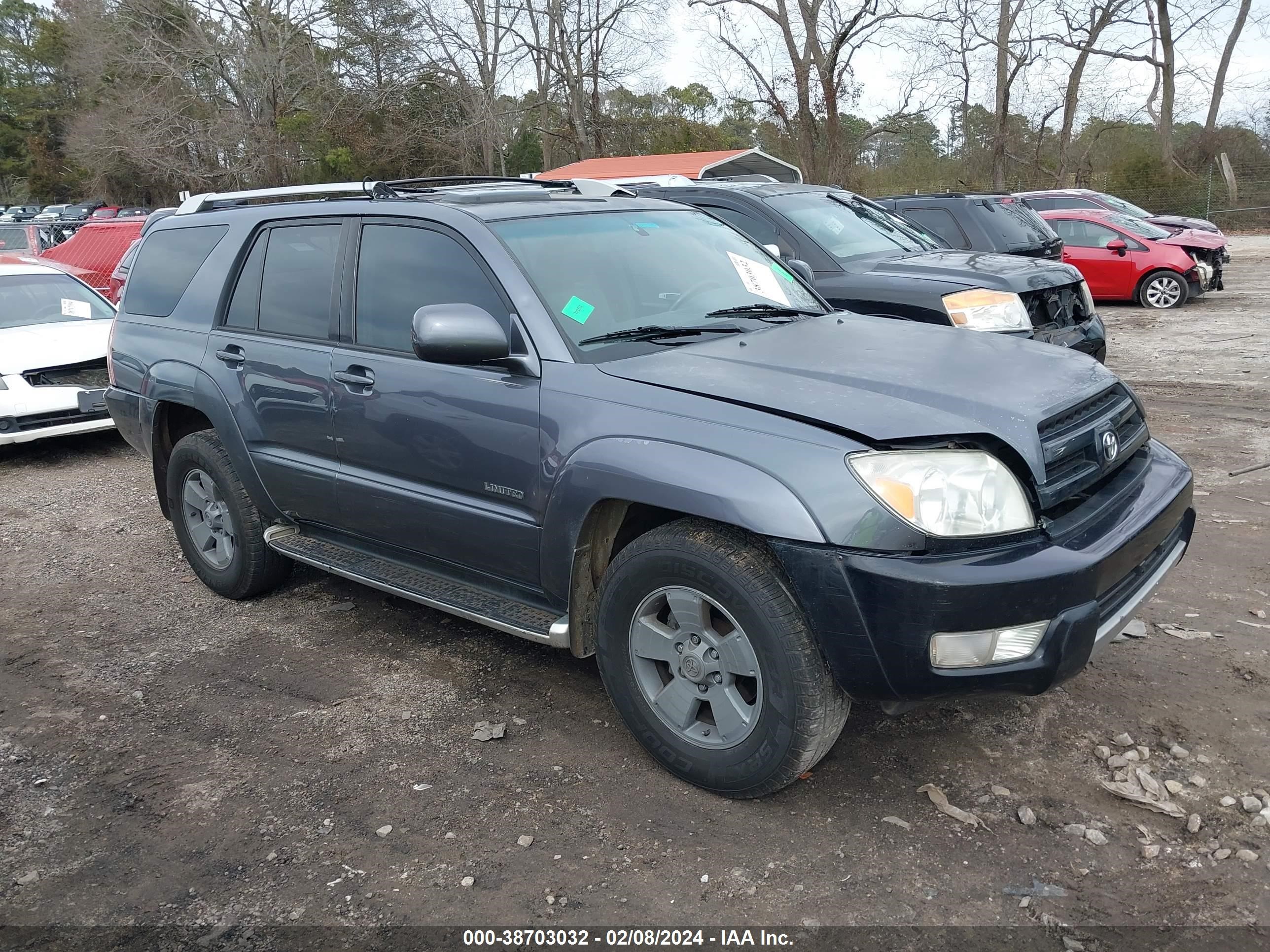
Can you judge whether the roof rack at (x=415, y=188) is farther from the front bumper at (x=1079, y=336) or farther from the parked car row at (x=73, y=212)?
the parked car row at (x=73, y=212)

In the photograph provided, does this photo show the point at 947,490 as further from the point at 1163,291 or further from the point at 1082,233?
the point at 1082,233

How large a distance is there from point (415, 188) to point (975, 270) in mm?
4255

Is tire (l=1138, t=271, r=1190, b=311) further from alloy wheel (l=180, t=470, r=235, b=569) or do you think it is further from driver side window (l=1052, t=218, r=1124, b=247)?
alloy wheel (l=180, t=470, r=235, b=569)

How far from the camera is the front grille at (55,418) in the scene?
8.27 m

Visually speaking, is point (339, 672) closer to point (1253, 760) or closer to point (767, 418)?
point (767, 418)

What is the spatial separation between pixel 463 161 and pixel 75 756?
32.3 metres

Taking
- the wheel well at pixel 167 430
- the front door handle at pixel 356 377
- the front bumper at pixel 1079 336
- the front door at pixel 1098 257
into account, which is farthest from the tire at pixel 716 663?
the front door at pixel 1098 257

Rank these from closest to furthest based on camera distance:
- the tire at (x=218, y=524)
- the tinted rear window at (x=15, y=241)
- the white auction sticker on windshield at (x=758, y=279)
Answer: the white auction sticker on windshield at (x=758, y=279), the tire at (x=218, y=524), the tinted rear window at (x=15, y=241)

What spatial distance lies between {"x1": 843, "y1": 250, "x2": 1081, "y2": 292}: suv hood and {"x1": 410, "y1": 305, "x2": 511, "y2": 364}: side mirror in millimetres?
4331

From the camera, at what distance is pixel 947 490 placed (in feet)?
9.48

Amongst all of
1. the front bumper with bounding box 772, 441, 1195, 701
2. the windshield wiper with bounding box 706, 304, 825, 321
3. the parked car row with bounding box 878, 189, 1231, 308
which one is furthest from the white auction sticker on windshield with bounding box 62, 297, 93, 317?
the parked car row with bounding box 878, 189, 1231, 308

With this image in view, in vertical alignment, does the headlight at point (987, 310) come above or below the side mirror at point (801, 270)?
below

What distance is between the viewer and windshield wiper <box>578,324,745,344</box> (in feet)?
12.0

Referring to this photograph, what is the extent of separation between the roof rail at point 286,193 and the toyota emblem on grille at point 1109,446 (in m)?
2.88
